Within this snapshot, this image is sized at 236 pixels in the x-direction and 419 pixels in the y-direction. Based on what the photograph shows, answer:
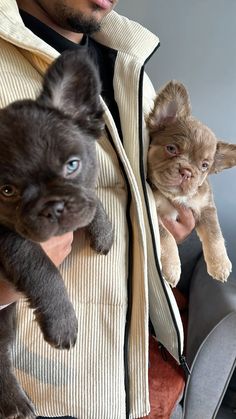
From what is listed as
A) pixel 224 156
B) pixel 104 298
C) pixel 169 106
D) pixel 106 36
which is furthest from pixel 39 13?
pixel 104 298

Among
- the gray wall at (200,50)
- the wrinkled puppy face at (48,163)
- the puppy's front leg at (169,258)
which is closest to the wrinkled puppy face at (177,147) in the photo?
the puppy's front leg at (169,258)

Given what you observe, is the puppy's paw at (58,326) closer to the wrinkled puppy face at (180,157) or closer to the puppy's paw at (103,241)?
the puppy's paw at (103,241)

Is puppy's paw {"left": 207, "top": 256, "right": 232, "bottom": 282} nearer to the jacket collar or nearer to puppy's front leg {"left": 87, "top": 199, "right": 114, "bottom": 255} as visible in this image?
puppy's front leg {"left": 87, "top": 199, "right": 114, "bottom": 255}

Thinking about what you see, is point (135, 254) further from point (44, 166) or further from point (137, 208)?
point (44, 166)

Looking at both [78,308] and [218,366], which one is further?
[218,366]

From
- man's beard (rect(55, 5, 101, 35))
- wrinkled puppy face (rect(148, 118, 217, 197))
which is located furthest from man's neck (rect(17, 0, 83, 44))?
wrinkled puppy face (rect(148, 118, 217, 197))

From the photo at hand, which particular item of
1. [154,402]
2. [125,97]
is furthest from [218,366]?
[125,97]
